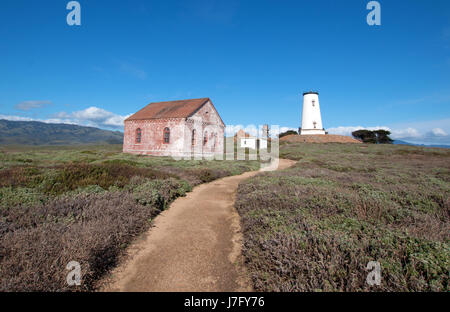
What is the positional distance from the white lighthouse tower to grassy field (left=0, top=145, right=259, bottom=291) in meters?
60.3

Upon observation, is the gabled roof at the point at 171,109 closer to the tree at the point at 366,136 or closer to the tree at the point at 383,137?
the tree at the point at 366,136

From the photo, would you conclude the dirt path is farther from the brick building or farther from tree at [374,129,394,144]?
tree at [374,129,394,144]

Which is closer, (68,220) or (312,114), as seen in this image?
(68,220)

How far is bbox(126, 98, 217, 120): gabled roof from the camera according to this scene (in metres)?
30.4

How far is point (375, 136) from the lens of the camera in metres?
67.9

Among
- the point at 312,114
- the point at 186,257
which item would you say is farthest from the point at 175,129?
the point at 312,114

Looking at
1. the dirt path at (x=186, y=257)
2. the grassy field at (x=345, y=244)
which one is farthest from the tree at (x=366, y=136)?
the dirt path at (x=186, y=257)

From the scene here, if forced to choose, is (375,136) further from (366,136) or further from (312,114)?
(312,114)

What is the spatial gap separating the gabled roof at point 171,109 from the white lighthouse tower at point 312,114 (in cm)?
4051

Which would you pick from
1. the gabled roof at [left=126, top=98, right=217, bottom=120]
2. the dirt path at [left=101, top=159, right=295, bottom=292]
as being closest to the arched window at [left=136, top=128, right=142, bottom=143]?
the gabled roof at [left=126, top=98, right=217, bottom=120]

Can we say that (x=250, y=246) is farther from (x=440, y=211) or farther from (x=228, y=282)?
(x=440, y=211)

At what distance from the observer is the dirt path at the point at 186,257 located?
3.70 m

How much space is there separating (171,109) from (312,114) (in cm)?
4529
